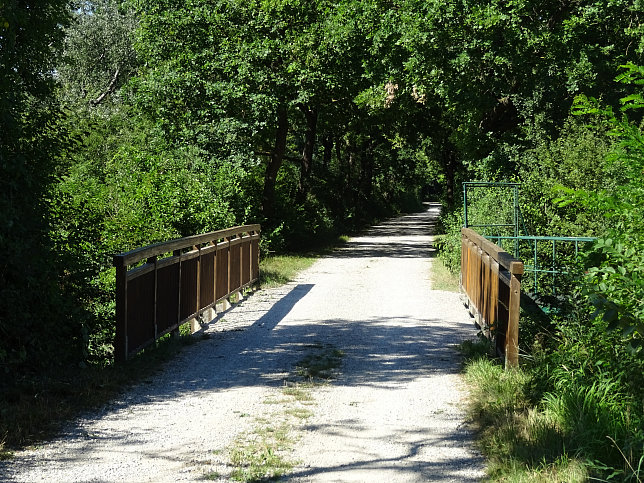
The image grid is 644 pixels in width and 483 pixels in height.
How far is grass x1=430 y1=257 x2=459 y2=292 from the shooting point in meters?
Result: 15.6

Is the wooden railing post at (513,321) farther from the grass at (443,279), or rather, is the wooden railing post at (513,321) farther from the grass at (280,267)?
the grass at (280,267)

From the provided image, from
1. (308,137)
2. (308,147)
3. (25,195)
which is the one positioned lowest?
(25,195)

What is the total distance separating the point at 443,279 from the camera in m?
16.9

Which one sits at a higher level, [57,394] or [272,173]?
[272,173]

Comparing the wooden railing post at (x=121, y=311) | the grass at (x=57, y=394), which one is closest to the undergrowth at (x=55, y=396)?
the grass at (x=57, y=394)

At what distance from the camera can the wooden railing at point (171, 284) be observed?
789 centimetres


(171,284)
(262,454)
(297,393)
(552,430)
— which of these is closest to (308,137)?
(171,284)

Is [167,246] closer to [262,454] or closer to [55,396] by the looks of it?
[55,396]

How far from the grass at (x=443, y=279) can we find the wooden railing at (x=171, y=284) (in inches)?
173

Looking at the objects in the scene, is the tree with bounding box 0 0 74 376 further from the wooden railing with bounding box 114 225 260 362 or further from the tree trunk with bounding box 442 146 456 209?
the tree trunk with bounding box 442 146 456 209

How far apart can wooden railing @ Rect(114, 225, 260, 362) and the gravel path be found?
0.45 m

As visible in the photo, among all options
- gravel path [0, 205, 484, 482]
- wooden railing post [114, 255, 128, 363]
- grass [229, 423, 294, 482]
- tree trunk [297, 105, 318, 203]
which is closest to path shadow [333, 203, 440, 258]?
tree trunk [297, 105, 318, 203]

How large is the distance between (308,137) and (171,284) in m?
19.8

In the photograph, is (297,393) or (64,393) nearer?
(64,393)
